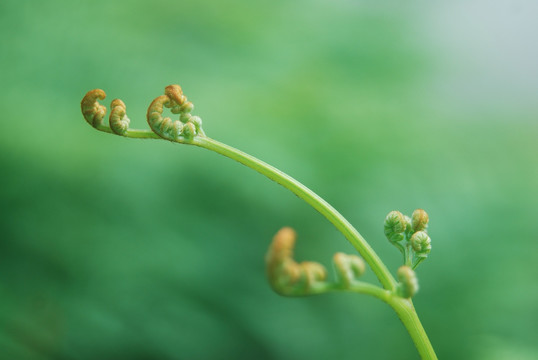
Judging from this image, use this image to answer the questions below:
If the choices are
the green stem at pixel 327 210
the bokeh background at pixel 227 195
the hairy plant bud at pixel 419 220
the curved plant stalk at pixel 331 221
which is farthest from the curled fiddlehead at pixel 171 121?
the bokeh background at pixel 227 195

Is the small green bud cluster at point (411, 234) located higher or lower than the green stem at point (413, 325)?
higher

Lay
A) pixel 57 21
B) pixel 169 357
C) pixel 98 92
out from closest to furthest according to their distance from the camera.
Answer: pixel 98 92
pixel 169 357
pixel 57 21

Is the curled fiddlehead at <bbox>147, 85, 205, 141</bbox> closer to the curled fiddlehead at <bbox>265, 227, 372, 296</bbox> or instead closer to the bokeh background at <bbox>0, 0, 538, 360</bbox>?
the curled fiddlehead at <bbox>265, 227, 372, 296</bbox>

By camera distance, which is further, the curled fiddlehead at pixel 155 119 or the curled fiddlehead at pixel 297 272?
the curled fiddlehead at pixel 155 119

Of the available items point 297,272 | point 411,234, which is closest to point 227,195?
point 411,234

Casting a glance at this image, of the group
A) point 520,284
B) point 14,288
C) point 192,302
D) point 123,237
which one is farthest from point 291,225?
point 14,288

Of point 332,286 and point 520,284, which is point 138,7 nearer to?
point 520,284

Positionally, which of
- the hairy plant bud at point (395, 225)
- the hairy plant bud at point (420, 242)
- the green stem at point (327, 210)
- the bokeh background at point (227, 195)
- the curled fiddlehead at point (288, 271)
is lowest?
the curled fiddlehead at point (288, 271)

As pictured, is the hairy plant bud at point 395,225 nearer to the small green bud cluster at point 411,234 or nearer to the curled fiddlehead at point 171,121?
the small green bud cluster at point 411,234
